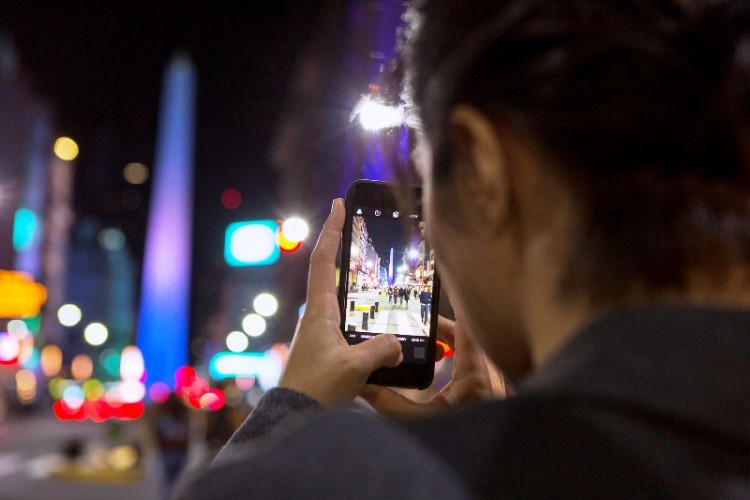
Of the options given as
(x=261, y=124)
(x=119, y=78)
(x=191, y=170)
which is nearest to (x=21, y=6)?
(x=119, y=78)

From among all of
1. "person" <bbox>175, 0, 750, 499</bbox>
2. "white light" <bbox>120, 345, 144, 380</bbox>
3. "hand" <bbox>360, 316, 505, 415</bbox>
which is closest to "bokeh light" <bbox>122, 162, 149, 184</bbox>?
"white light" <bbox>120, 345, 144, 380</bbox>

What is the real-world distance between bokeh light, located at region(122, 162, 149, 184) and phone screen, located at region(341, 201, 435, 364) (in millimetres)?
62145

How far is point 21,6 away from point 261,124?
8.19 m

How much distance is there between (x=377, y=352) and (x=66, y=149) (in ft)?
215

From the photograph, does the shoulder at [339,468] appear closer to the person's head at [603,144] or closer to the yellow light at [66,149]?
the person's head at [603,144]

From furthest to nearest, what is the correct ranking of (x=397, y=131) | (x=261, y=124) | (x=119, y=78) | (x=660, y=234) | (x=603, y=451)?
(x=119, y=78) < (x=261, y=124) < (x=397, y=131) < (x=660, y=234) < (x=603, y=451)

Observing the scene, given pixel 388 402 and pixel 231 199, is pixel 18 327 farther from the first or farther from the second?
pixel 388 402

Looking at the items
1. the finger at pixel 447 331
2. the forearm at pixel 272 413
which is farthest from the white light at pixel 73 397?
the forearm at pixel 272 413

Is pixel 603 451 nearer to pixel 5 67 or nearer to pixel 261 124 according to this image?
pixel 261 124

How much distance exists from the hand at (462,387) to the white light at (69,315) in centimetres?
7526

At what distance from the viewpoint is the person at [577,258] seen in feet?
2.51

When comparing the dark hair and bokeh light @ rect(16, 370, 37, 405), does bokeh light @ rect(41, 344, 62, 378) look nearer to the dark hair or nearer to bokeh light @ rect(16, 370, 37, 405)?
bokeh light @ rect(16, 370, 37, 405)

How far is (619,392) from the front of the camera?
0.77 meters

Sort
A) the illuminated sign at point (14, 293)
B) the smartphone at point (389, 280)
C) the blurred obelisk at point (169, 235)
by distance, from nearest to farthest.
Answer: the smartphone at point (389, 280) < the illuminated sign at point (14, 293) < the blurred obelisk at point (169, 235)
